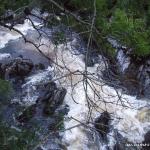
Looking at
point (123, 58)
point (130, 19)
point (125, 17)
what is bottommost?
point (123, 58)

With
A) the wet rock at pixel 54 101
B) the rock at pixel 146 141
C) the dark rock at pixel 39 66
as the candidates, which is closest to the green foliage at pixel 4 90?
the wet rock at pixel 54 101

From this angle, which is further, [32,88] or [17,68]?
[17,68]

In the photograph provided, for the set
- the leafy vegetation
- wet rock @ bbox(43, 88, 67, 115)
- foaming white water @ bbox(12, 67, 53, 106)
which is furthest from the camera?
the leafy vegetation

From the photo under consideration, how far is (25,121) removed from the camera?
7.41 metres

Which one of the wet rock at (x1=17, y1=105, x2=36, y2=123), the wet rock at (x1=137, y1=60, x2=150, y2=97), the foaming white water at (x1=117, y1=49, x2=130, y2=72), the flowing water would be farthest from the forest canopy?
the wet rock at (x1=17, y1=105, x2=36, y2=123)

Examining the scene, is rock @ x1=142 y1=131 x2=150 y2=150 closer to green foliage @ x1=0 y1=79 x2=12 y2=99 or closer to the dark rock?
green foliage @ x1=0 y1=79 x2=12 y2=99

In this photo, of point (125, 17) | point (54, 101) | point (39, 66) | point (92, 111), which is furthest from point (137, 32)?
point (54, 101)

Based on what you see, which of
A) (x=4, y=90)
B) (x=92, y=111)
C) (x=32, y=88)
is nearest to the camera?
(x=4, y=90)

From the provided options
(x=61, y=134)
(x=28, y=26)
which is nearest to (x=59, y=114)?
(x=61, y=134)

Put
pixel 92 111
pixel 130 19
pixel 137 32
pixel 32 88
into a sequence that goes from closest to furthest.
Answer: pixel 92 111, pixel 32 88, pixel 137 32, pixel 130 19

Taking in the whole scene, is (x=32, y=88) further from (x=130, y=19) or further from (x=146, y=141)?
(x=130, y=19)

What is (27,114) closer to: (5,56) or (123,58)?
(5,56)

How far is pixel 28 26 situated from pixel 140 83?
4.27 metres

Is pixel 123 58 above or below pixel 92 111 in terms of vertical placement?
above
